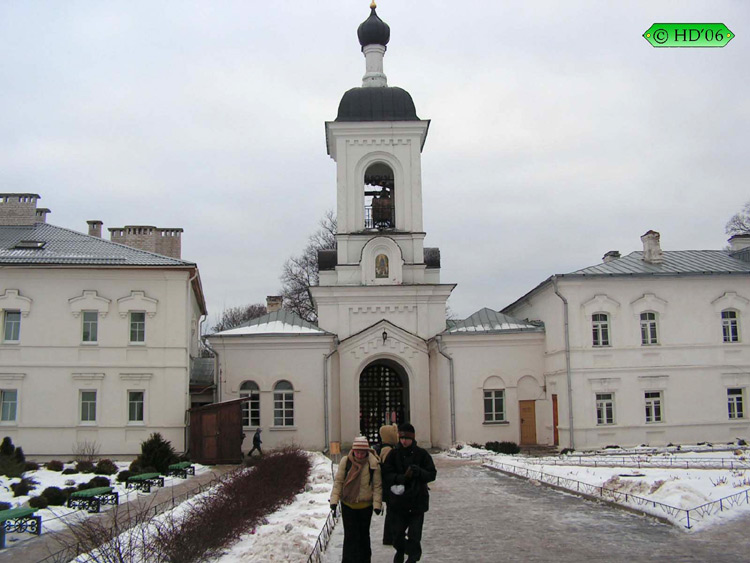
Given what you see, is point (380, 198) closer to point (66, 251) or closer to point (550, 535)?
point (66, 251)

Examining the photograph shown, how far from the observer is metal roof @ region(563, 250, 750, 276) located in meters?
26.3

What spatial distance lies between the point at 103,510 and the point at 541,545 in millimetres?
8400

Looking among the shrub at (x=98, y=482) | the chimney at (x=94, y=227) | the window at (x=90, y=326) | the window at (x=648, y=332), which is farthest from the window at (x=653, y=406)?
the chimney at (x=94, y=227)

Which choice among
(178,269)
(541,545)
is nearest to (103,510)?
(541,545)

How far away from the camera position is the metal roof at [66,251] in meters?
24.5

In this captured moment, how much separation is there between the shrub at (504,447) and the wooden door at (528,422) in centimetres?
194

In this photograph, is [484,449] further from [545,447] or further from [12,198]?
[12,198]

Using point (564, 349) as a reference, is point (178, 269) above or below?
above

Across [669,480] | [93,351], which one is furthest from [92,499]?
[93,351]

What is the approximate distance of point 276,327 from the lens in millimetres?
28234

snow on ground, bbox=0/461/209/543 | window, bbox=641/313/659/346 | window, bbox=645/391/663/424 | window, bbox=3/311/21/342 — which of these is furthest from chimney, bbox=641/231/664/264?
window, bbox=3/311/21/342

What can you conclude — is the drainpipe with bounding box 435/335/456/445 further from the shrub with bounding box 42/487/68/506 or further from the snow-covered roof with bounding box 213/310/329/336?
the shrub with bounding box 42/487/68/506

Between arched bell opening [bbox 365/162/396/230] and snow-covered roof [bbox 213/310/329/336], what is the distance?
505 centimetres

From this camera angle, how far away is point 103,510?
14461 mm
